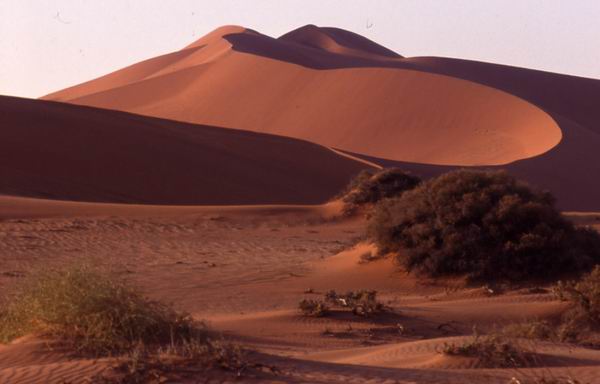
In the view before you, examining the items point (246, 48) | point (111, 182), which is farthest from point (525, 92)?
point (111, 182)

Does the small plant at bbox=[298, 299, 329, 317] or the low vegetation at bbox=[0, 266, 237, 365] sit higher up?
the low vegetation at bbox=[0, 266, 237, 365]

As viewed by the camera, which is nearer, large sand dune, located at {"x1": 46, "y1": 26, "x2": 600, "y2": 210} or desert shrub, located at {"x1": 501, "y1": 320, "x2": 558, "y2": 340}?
desert shrub, located at {"x1": 501, "y1": 320, "x2": 558, "y2": 340}

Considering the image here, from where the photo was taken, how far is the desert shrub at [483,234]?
17.6 metres

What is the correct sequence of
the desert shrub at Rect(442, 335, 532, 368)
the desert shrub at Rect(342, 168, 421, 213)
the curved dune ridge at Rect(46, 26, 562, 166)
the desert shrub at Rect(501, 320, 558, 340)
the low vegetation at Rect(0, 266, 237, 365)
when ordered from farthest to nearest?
the curved dune ridge at Rect(46, 26, 562, 166)
the desert shrub at Rect(342, 168, 421, 213)
the desert shrub at Rect(501, 320, 558, 340)
the desert shrub at Rect(442, 335, 532, 368)
the low vegetation at Rect(0, 266, 237, 365)

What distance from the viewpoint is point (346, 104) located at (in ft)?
247

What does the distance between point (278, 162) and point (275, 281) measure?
27.5 metres

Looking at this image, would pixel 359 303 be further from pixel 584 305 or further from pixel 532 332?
pixel 584 305

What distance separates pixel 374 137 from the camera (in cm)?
6931

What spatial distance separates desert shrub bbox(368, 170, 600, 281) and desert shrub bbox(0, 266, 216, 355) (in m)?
8.74

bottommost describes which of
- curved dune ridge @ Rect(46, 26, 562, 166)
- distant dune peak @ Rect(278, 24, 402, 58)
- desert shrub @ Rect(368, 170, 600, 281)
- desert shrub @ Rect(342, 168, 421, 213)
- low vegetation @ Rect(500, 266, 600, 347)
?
low vegetation @ Rect(500, 266, 600, 347)

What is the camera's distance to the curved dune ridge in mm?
64562

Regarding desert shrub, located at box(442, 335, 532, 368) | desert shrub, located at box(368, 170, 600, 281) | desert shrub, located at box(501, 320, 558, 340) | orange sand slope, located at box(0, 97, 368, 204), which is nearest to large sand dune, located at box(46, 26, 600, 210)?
orange sand slope, located at box(0, 97, 368, 204)

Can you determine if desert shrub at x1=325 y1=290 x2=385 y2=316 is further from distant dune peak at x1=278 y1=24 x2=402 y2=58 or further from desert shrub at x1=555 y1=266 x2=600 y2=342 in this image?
distant dune peak at x1=278 y1=24 x2=402 y2=58

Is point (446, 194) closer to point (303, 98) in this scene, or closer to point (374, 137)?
point (374, 137)
